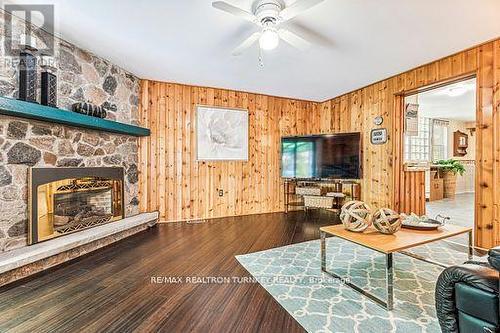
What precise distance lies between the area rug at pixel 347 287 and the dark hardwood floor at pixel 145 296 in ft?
0.53

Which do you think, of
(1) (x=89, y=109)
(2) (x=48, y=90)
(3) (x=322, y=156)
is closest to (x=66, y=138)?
(1) (x=89, y=109)

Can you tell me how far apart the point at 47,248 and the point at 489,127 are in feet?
16.1

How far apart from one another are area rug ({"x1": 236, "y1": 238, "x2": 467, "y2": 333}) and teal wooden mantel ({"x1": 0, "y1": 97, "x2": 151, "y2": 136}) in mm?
2388

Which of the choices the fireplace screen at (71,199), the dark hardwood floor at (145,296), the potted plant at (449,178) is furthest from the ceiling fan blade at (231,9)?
the potted plant at (449,178)

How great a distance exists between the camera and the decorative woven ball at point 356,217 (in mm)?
2102

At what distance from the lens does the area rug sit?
158 cm

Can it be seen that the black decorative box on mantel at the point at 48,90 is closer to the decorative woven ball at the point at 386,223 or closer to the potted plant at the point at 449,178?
the decorative woven ball at the point at 386,223

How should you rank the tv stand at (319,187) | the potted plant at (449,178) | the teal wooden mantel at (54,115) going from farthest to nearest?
the potted plant at (449,178), the tv stand at (319,187), the teal wooden mantel at (54,115)

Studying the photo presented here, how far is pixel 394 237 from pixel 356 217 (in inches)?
12.5

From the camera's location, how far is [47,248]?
7.57ft

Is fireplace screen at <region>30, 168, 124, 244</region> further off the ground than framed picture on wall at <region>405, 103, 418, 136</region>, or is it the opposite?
framed picture on wall at <region>405, 103, 418, 136</region>

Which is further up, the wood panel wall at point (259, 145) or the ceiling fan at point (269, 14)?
the ceiling fan at point (269, 14)

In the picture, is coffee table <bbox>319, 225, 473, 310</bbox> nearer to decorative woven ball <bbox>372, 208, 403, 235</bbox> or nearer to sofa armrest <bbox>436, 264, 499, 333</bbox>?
decorative woven ball <bbox>372, 208, 403, 235</bbox>

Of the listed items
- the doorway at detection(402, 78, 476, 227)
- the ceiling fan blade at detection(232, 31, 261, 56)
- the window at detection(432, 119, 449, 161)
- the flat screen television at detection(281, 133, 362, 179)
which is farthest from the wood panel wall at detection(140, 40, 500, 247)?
the window at detection(432, 119, 449, 161)
